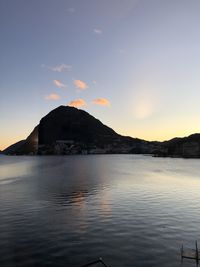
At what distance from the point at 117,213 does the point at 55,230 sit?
56.7 ft

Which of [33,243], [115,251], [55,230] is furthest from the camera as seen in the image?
[55,230]

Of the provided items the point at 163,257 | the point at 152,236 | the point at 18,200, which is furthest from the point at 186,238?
the point at 18,200

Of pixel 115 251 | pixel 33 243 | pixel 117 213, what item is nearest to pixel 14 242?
pixel 33 243

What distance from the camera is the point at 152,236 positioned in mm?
42000

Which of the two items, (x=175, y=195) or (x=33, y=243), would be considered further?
(x=175, y=195)

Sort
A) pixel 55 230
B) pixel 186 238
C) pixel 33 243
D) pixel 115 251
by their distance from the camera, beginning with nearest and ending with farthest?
1. pixel 115 251
2. pixel 33 243
3. pixel 186 238
4. pixel 55 230

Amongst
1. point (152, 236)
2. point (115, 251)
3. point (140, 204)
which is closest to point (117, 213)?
point (140, 204)

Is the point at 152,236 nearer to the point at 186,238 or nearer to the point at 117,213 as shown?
the point at 186,238

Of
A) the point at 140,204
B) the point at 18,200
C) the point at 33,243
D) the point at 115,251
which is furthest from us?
the point at 18,200

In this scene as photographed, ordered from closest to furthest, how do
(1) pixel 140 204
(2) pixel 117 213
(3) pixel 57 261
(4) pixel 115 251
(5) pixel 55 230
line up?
1. (3) pixel 57 261
2. (4) pixel 115 251
3. (5) pixel 55 230
4. (2) pixel 117 213
5. (1) pixel 140 204

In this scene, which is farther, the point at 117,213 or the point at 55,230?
the point at 117,213

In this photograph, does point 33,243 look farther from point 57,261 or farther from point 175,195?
point 175,195

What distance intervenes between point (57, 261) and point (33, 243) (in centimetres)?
786

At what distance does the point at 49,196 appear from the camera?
81.3 meters
